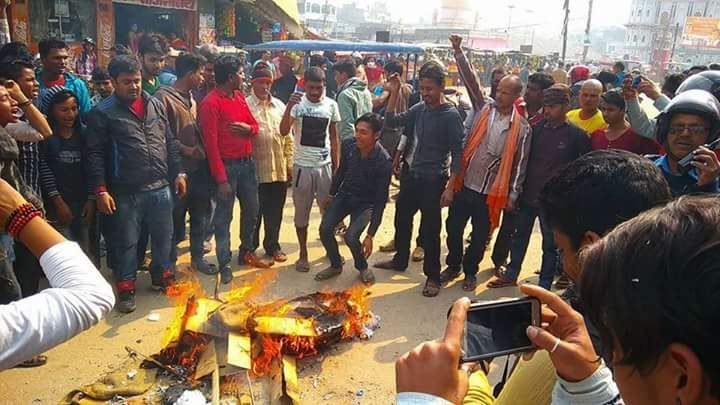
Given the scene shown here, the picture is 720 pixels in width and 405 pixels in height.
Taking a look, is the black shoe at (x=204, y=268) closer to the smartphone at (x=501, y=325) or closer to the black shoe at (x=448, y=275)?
the black shoe at (x=448, y=275)

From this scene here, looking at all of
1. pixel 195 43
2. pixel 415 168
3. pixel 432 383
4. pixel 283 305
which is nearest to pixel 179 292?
pixel 283 305

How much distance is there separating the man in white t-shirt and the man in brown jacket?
0.89m

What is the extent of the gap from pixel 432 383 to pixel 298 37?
67.5 ft

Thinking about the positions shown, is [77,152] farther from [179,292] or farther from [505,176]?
[505,176]

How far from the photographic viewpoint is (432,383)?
108cm

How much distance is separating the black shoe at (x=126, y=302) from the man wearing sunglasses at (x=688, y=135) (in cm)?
421

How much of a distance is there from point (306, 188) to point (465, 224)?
1699 millimetres

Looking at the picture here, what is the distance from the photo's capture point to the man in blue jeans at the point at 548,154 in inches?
185

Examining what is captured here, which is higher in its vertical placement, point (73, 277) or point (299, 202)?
point (73, 277)

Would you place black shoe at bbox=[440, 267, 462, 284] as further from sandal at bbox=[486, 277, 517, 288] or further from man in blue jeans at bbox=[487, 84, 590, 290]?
man in blue jeans at bbox=[487, 84, 590, 290]

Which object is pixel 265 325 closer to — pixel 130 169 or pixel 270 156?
pixel 130 169

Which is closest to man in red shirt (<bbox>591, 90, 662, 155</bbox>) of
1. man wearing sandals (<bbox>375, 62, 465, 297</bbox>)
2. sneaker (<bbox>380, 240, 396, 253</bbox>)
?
man wearing sandals (<bbox>375, 62, 465, 297</bbox>)

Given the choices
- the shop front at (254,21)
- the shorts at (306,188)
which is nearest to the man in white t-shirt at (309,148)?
the shorts at (306,188)

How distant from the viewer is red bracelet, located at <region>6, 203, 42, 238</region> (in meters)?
1.34
